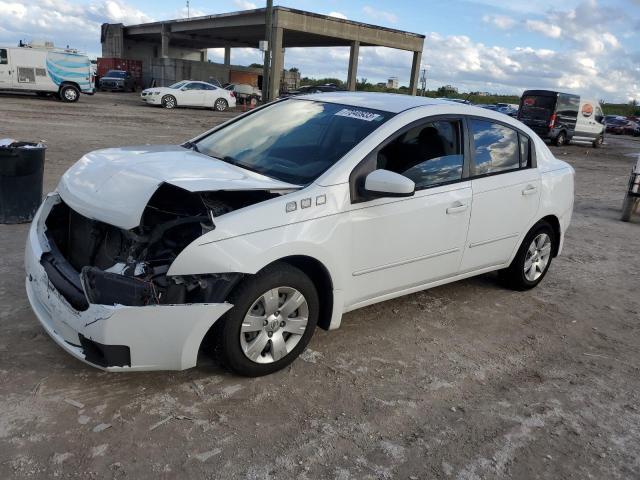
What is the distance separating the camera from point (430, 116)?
13.2ft

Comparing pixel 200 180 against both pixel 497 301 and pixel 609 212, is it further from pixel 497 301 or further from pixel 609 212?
pixel 609 212

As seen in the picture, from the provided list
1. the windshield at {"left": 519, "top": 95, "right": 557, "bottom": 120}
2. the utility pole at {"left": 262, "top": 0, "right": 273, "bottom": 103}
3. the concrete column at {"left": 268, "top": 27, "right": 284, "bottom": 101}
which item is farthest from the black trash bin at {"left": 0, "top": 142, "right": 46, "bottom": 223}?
the concrete column at {"left": 268, "top": 27, "right": 284, "bottom": 101}

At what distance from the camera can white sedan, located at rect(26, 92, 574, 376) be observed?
2.90 meters

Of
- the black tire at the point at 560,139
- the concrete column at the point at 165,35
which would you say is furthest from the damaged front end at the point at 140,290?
the concrete column at the point at 165,35

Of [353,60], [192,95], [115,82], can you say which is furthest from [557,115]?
[115,82]

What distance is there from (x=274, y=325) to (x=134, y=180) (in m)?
1.17

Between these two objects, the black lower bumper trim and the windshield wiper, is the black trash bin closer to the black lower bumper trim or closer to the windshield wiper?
the windshield wiper

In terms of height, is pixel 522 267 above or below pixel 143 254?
below

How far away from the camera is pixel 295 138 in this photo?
3.99 metres

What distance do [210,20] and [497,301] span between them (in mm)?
39954

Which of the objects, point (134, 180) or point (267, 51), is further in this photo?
point (267, 51)

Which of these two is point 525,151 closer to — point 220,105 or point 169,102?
point 169,102

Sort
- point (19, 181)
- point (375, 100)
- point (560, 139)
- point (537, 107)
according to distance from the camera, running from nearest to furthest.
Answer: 1. point (375, 100)
2. point (19, 181)
3. point (537, 107)
4. point (560, 139)

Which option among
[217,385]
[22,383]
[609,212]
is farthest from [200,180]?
[609,212]
